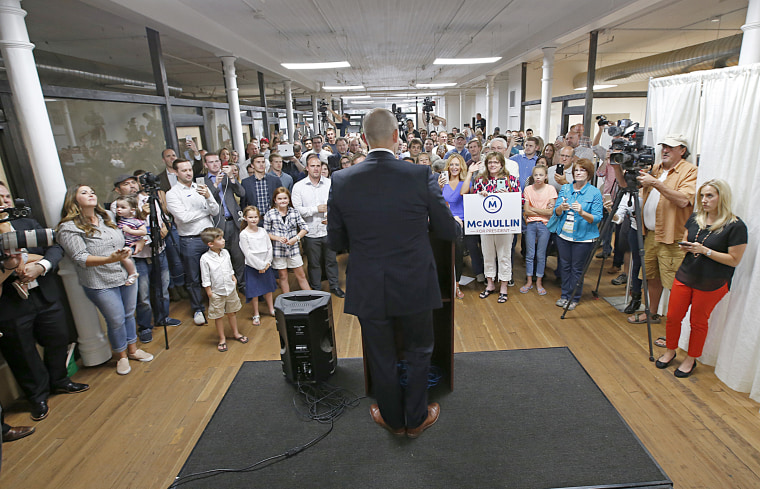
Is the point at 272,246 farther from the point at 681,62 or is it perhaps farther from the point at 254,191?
the point at 681,62

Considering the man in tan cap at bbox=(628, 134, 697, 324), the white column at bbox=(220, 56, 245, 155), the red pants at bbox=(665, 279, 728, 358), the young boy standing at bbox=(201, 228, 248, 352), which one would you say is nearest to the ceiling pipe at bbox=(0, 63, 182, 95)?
the white column at bbox=(220, 56, 245, 155)

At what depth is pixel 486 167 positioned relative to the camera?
4602mm

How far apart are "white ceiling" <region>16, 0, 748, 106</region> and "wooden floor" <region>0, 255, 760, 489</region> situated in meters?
3.96

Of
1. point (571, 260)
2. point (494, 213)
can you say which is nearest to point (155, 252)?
point (494, 213)

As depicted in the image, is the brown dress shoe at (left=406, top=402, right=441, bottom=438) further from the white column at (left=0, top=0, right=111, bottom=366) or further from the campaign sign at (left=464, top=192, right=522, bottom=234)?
the white column at (left=0, top=0, right=111, bottom=366)

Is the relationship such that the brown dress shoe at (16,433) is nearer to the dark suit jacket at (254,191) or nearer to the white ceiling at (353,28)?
the dark suit jacket at (254,191)

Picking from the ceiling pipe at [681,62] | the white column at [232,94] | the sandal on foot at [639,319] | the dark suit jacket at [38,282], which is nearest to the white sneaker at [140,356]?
the dark suit jacket at [38,282]

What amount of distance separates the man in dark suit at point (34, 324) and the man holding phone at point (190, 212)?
108 cm

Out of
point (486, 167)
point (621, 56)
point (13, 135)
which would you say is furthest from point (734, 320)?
point (621, 56)

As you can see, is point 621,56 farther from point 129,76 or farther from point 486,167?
point 129,76

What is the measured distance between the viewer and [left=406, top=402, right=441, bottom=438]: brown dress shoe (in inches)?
93.9

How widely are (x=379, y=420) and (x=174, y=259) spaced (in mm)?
3223

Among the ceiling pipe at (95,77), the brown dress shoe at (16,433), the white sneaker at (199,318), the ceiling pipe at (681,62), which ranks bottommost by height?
the brown dress shoe at (16,433)

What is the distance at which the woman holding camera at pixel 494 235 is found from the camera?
4.54 m
